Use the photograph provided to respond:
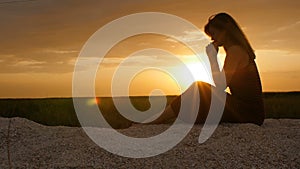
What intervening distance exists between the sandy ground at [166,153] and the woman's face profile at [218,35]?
1147 mm

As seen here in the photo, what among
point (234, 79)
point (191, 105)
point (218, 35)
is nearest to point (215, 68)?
point (234, 79)

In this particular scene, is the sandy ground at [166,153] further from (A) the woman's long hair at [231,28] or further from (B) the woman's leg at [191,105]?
(A) the woman's long hair at [231,28]

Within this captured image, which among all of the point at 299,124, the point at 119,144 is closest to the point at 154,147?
the point at 119,144

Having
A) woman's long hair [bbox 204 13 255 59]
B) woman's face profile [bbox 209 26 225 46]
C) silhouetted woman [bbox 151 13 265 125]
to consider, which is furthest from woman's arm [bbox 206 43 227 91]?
woman's long hair [bbox 204 13 255 59]

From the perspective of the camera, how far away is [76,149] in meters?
5.38

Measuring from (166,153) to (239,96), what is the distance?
1.85m

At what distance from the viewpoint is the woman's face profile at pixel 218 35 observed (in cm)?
668

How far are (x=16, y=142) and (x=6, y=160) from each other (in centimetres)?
78

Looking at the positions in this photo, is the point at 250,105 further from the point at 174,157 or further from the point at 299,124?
the point at 174,157

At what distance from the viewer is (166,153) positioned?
17.1 feet

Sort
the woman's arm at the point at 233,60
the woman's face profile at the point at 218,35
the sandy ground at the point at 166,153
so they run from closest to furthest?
the sandy ground at the point at 166,153 → the woman's arm at the point at 233,60 → the woman's face profile at the point at 218,35

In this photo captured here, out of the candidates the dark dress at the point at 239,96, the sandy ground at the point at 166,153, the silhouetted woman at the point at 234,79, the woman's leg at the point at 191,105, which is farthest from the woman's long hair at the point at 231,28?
the sandy ground at the point at 166,153

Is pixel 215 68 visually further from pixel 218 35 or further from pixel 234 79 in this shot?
pixel 218 35

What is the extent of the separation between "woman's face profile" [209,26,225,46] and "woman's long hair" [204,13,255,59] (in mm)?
52
